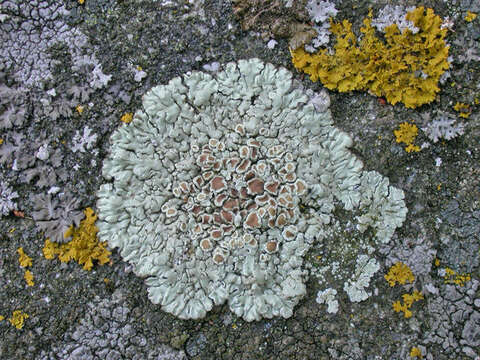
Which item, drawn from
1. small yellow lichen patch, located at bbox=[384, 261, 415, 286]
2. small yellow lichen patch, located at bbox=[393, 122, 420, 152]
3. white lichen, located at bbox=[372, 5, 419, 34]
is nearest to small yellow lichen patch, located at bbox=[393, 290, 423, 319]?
small yellow lichen patch, located at bbox=[384, 261, 415, 286]

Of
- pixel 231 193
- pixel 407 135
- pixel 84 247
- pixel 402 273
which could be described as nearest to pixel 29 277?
pixel 84 247

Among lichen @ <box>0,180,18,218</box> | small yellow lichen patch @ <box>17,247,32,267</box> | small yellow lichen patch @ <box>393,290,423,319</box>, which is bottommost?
small yellow lichen patch @ <box>393,290,423,319</box>

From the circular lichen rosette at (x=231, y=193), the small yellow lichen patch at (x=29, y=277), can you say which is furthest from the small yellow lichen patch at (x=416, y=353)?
the small yellow lichen patch at (x=29, y=277)

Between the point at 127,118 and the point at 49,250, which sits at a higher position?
the point at 127,118

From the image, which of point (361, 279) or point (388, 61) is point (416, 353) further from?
point (388, 61)

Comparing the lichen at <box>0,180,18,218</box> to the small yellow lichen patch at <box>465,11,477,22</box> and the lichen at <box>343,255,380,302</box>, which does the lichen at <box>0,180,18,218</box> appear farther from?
the small yellow lichen patch at <box>465,11,477,22</box>

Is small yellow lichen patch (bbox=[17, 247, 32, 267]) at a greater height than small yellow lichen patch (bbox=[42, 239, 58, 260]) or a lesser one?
lesser
